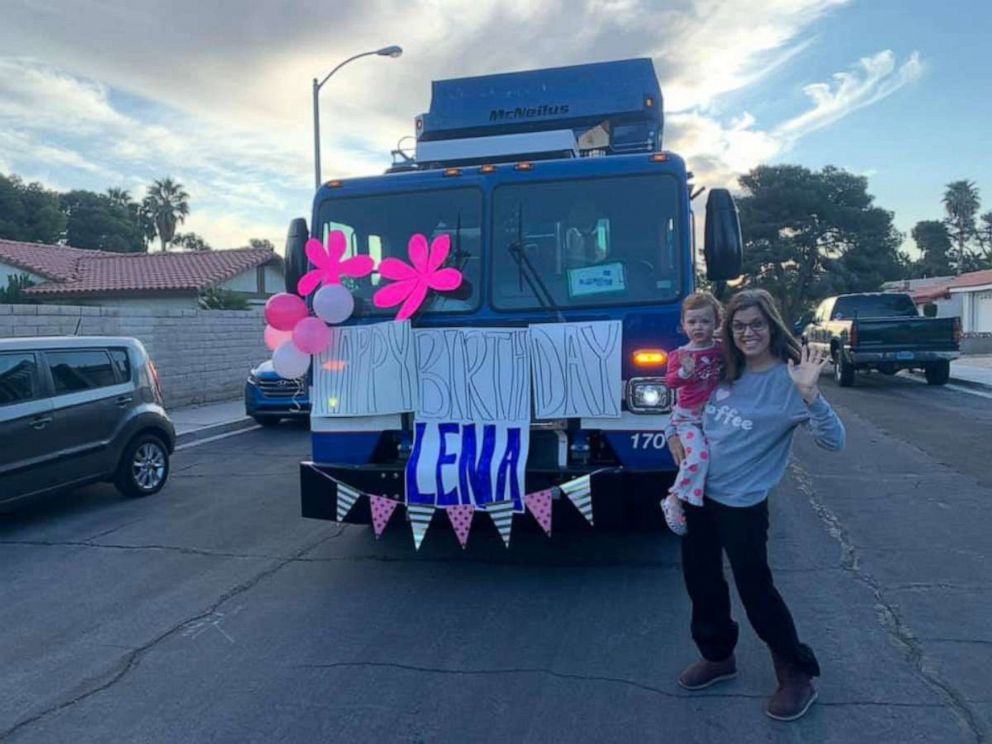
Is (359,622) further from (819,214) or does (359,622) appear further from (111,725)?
(819,214)

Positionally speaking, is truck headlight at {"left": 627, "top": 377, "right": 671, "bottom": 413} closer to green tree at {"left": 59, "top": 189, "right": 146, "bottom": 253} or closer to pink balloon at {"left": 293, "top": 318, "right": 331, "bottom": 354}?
pink balloon at {"left": 293, "top": 318, "right": 331, "bottom": 354}

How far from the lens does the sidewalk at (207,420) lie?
12211mm

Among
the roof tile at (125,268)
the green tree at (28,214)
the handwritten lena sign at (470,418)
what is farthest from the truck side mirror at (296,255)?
the green tree at (28,214)

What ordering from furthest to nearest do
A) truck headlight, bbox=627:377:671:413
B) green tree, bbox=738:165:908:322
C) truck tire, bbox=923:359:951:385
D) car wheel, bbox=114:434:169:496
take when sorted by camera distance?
green tree, bbox=738:165:908:322, truck tire, bbox=923:359:951:385, car wheel, bbox=114:434:169:496, truck headlight, bbox=627:377:671:413

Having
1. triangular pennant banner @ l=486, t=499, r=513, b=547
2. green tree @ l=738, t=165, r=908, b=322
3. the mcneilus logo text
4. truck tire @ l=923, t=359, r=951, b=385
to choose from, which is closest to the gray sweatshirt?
triangular pennant banner @ l=486, t=499, r=513, b=547

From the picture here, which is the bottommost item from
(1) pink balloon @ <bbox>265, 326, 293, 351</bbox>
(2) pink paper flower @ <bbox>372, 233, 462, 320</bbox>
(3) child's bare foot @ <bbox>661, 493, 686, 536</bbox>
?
(3) child's bare foot @ <bbox>661, 493, 686, 536</bbox>

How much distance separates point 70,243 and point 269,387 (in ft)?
168

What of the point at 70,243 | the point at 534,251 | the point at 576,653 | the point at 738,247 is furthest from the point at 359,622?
the point at 70,243

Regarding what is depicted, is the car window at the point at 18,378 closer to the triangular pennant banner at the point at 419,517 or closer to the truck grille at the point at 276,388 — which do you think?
the triangular pennant banner at the point at 419,517

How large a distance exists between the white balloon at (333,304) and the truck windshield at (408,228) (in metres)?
0.15

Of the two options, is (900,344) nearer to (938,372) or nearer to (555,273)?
(938,372)

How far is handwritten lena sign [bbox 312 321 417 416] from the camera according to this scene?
505cm

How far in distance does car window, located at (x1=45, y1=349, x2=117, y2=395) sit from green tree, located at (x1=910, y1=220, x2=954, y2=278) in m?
76.6

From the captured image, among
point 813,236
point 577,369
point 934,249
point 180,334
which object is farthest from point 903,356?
point 934,249
